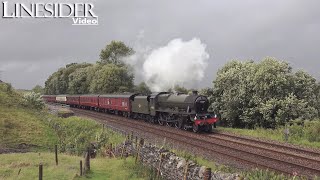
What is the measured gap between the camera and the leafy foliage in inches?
1224

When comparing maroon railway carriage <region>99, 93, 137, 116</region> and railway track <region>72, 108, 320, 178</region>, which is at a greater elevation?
maroon railway carriage <region>99, 93, 137, 116</region>

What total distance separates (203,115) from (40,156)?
12887 mm

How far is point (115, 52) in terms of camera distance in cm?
9862

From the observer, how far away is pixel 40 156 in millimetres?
25719

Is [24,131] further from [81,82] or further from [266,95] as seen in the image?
[81,82]

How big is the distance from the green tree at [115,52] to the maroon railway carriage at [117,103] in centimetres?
4015

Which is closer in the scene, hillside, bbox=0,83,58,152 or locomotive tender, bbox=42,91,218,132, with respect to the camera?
locomotive tender, bbox=42,91,218,132

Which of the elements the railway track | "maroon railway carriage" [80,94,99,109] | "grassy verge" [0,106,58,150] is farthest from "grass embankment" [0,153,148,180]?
"maroon railway carriage" [80,94,99,109]

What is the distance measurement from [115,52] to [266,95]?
228ft

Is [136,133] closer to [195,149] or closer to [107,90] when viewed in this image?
[195,149]

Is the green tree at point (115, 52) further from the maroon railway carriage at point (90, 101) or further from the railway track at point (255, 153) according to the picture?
the railway track at point (255, 153)

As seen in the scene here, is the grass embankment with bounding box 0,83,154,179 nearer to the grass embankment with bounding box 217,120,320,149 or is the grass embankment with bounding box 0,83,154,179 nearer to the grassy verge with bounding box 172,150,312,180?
the grassy verge with bounding box 172,150,312,180

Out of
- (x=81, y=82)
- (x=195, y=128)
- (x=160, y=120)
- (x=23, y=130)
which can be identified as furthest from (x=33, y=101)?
(x=81, y=82)

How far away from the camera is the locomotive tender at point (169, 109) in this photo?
100 feet
